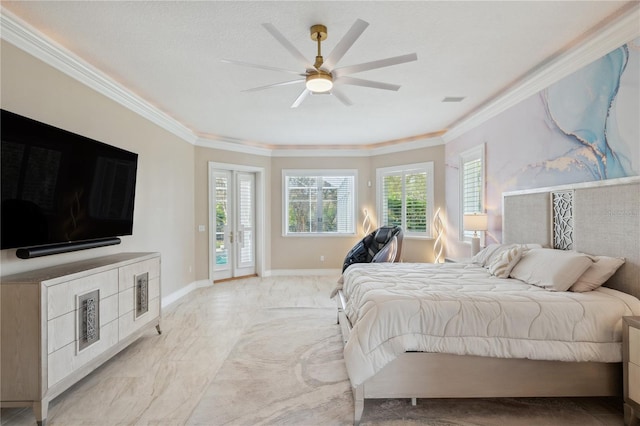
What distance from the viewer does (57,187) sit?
2541 millimetres

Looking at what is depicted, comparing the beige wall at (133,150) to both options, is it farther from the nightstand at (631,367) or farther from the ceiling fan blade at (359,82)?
the nightstand at (631,367)

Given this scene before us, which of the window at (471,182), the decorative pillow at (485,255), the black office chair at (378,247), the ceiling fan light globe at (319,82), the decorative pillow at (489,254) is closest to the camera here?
the ceiling fan light globe at (319,82)

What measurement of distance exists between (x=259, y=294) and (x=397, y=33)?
423cm

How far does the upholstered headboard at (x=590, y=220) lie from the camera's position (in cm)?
236

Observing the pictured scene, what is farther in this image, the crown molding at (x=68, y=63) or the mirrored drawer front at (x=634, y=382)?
the crown molding at (x=68, y=63)

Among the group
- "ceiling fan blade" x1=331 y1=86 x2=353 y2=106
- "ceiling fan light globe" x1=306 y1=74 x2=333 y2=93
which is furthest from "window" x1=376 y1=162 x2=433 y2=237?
"ceiling fan light globe" x1=306 y1=74 x2=333 y2=93

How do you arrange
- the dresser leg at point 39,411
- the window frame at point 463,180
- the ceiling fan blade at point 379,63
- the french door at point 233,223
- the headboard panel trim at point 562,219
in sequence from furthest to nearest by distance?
the french door at point 233,223
the window frame at point 463,180
the headboard panel trim at point 562,219
the ceiling fan blade at point 379,63
the dresser leg at point 39,411

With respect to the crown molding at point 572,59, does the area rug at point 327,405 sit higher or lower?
lower

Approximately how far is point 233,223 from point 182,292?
168cm

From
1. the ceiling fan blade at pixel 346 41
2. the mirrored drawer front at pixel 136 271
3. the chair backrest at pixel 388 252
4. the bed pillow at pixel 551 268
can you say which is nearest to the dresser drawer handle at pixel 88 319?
the mirrored drawer front at pixel 136 271

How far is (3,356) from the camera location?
2051mm

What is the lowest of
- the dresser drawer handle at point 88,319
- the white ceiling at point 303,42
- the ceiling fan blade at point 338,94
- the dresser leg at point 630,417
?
the dresser leg at point 630,417

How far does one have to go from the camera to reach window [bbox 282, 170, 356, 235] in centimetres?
704

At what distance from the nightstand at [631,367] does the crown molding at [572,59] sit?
6.65 feet
